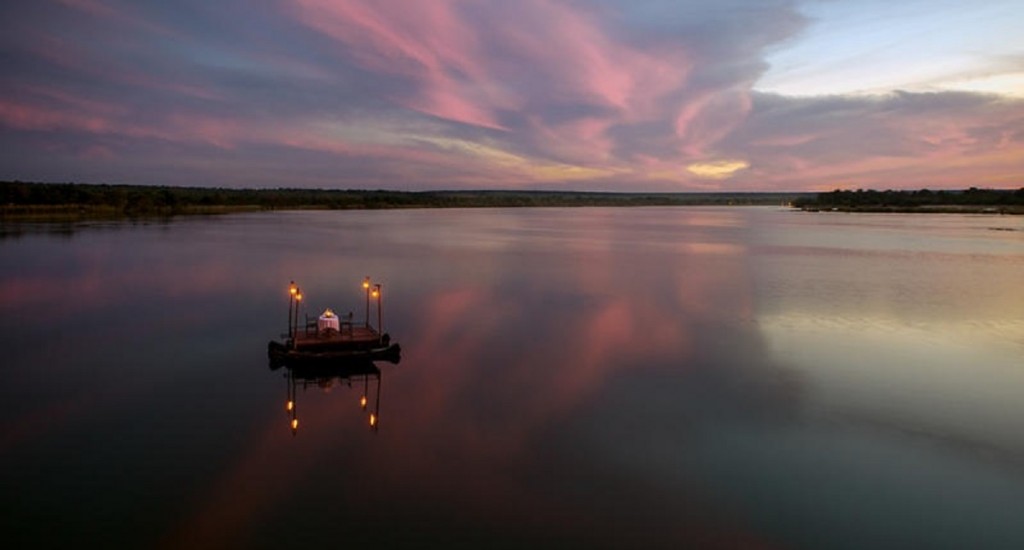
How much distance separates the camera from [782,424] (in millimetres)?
13070

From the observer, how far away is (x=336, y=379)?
53.3 feet

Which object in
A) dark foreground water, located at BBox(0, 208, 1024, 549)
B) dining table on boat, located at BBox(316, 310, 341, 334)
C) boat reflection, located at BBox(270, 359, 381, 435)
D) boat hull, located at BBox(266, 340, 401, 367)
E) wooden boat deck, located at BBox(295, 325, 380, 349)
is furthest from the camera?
dining table on boat, located at BBox(316, 310, 341, 334)

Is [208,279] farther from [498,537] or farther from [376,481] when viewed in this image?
[498,537]

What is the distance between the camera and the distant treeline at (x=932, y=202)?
121 metres

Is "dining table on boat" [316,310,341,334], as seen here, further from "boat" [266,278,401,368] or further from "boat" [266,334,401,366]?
"boat" [266,334,401,366]

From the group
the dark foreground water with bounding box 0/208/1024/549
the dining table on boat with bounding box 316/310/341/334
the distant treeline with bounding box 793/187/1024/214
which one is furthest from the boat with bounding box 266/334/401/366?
the distant treeline with bounding box 793/187/1024/214

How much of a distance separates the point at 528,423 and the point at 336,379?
5385 millimetres

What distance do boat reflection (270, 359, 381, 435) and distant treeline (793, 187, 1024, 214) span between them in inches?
4901

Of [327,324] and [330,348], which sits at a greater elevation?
[327,324]

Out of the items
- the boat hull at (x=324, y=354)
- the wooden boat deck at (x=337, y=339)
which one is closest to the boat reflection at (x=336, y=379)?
the boat hull at (x=324, y=354)

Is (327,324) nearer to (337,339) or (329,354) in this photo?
(337,339)

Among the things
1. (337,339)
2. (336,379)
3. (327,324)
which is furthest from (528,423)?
(327,324)

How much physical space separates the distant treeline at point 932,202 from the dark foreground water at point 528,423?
111 meters

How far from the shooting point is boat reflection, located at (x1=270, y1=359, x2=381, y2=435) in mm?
14133
